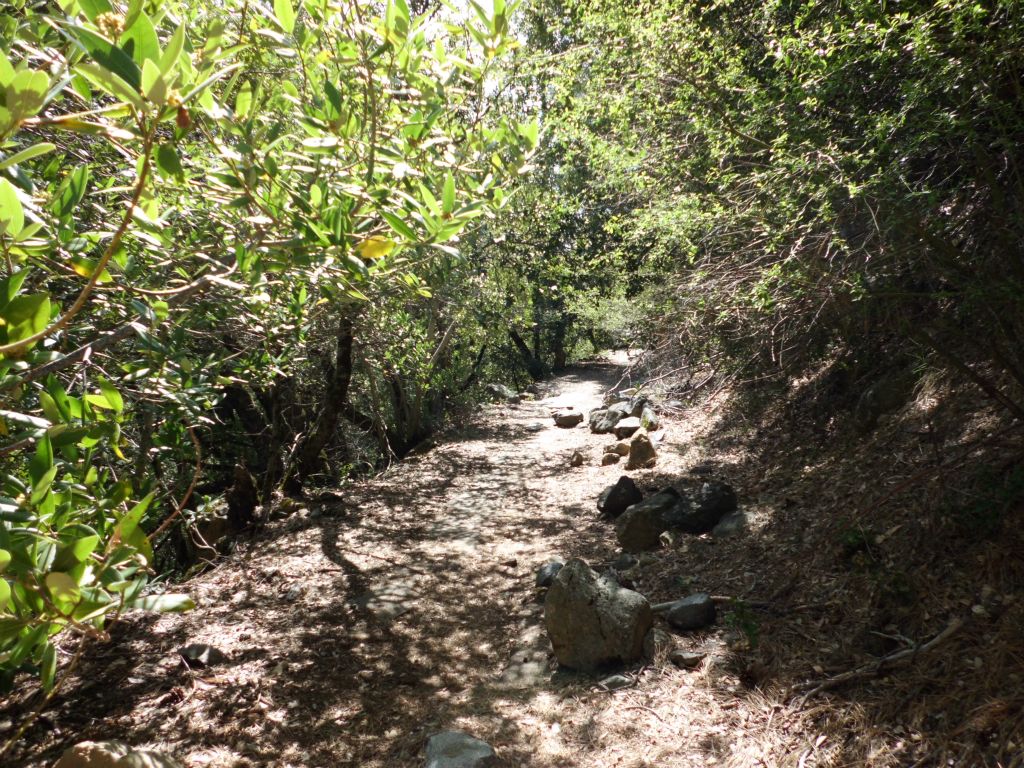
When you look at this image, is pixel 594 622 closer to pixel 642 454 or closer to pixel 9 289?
pixel 9 289

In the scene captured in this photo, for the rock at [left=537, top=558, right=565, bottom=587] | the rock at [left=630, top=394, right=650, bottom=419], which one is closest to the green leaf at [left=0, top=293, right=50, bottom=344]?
the rock at [left=537, top=558, right=565, bottom=587]

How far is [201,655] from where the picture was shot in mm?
4203

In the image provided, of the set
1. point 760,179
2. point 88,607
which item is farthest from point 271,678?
point 760,179

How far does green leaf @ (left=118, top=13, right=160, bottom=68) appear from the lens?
41.0 inches

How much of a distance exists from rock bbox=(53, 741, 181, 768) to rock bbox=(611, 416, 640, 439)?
307 inches

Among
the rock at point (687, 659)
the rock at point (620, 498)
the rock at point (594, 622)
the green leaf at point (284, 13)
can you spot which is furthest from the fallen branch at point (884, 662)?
the green leaf at point (284, 13)

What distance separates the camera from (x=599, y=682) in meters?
3.68

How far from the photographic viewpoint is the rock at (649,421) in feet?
30.8

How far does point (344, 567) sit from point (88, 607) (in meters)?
4.93

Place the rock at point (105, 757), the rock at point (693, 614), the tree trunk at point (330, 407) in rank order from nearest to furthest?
the rock at point (105, 757)
the rock at point (693, 614)
the tree trunk at point (330, 407)

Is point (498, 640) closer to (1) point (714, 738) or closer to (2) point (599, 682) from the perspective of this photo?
(2) point (599, 682)

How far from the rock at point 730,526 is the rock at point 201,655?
404 cm

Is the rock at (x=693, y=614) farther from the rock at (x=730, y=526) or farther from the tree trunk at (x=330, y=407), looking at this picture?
the tree trunk at (x=330, y=407)

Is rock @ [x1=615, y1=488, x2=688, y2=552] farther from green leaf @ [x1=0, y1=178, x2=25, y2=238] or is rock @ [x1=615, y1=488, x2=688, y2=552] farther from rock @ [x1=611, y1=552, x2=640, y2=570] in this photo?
green leaf @ [x1=0, y1=178, x2=25, y2=238]
